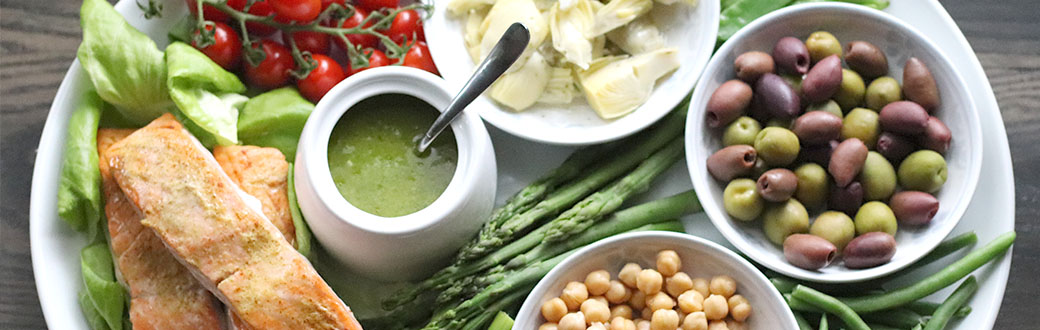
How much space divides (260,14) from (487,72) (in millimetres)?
705

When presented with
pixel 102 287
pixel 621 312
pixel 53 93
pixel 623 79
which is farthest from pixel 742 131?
pixel 53 93

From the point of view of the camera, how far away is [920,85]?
2.31 metres

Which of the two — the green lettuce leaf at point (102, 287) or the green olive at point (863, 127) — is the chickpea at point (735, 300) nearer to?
the green olive at point (863, 127)

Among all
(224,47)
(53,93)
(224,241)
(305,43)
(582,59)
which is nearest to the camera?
(224,241)

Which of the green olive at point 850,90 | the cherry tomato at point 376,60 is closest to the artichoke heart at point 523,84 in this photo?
the cherry tomato at point 376,60

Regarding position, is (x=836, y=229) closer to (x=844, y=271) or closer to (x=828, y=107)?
(x=844, y=271)

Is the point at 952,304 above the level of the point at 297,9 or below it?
below

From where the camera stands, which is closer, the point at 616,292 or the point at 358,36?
the point at 616,292

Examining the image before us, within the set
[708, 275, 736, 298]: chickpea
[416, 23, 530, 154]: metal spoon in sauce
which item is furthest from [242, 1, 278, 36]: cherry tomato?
[708, 275, 736, 298]: chickpea

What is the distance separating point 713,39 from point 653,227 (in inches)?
20.1

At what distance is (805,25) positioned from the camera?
2.43 metres

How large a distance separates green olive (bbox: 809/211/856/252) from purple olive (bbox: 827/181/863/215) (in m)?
0.03

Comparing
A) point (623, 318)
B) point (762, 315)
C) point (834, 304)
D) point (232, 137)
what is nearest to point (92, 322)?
point (232, 137)

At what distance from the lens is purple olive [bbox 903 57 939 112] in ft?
7.57
